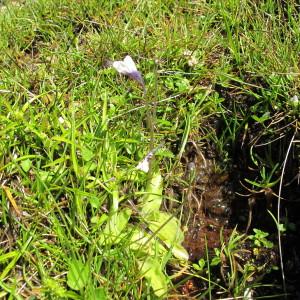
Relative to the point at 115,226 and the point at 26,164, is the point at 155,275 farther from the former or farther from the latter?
the point at 26,164

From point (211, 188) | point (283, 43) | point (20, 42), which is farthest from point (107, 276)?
point (20, 42)

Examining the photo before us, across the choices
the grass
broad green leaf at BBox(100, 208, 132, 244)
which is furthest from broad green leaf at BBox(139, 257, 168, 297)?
broad green leaf at BBox(100, 208, 132, 244)

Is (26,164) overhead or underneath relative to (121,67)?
underneath

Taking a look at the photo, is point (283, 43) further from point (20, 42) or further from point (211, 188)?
point (20, 42)

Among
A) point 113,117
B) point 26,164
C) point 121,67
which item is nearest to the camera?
point 121,67

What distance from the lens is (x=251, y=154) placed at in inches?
84.6

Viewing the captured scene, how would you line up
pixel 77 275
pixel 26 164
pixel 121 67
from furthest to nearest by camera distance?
1. pixel 26 164
2. pixel 121 67
3. pixel 77 275

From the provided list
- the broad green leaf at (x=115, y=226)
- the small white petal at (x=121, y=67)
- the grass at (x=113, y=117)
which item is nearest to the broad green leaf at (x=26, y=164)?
the grass at (x=113, y=117)

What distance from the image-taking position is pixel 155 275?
5.89 ft

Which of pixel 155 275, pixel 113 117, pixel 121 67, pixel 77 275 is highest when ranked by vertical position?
pixel 121 67

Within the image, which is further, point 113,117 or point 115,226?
point 113,117

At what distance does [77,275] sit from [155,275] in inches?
10.3

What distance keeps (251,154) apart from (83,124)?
26.4 inches

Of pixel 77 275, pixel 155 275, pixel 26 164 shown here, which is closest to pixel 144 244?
pixel 155 275
